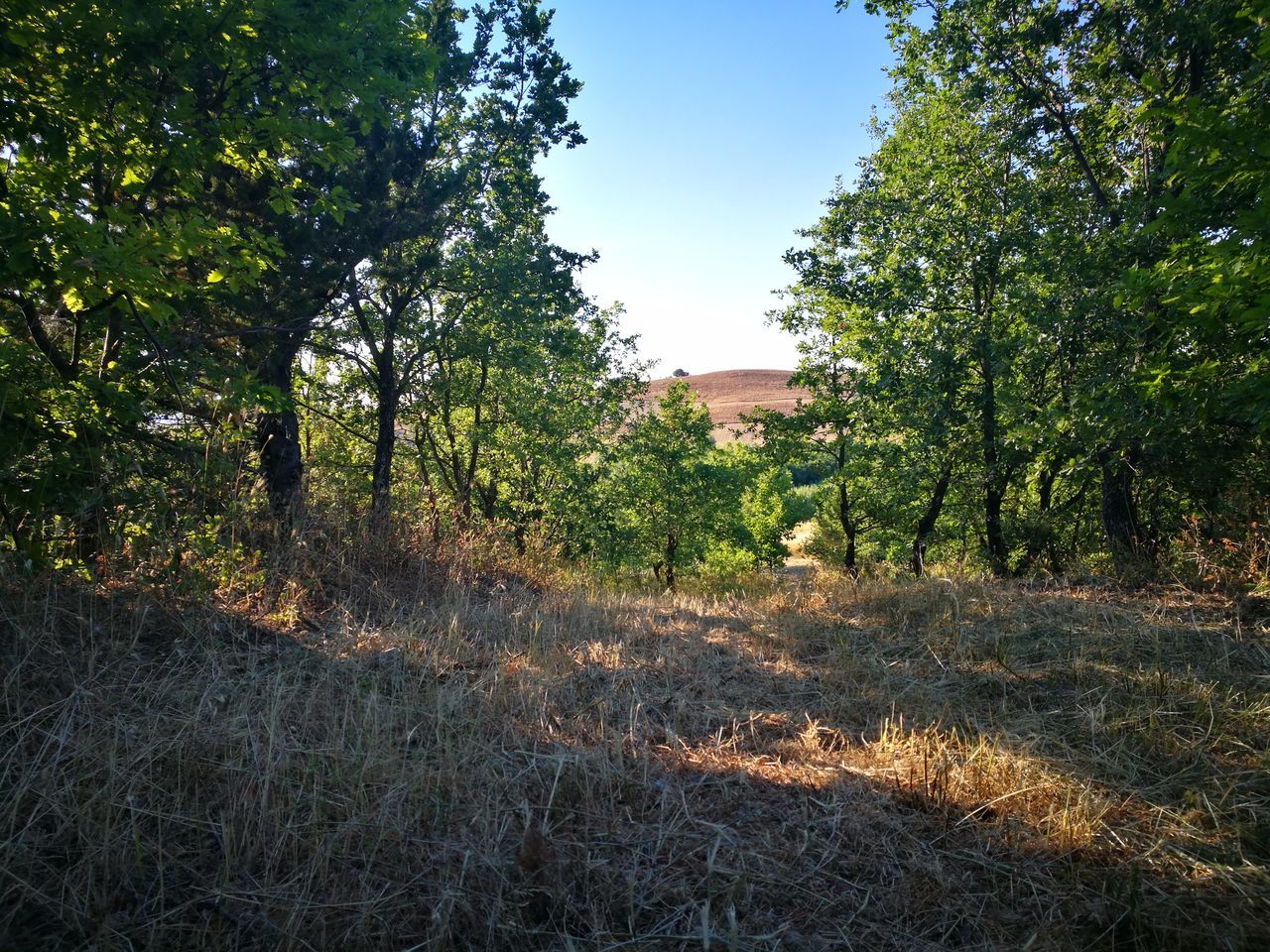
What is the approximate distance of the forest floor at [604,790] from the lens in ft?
7.64

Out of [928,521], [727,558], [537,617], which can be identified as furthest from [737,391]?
[537,617]

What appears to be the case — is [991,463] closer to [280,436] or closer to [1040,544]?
[1040,544]

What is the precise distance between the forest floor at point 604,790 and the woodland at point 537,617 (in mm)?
21

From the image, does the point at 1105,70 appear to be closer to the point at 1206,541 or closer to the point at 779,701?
the point at 1206,541

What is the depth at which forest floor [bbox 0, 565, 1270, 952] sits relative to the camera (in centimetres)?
233

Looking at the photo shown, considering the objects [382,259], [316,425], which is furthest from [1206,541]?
[316,425]

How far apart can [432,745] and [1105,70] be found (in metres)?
11.8

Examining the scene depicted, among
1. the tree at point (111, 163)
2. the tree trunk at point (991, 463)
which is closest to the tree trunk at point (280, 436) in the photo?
the tree at point (111, 163)

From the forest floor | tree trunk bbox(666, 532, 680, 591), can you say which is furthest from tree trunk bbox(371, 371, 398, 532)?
tree trunk bbox(666, 532, 680, 591)

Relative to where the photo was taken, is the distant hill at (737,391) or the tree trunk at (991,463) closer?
the tree trunk at (991,463)

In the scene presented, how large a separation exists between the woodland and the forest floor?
21mm

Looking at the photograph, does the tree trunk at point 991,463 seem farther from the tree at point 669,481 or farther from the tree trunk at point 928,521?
the tree at point 669,481

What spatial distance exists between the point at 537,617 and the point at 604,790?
2.72 meters

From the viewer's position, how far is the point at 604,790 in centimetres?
307
